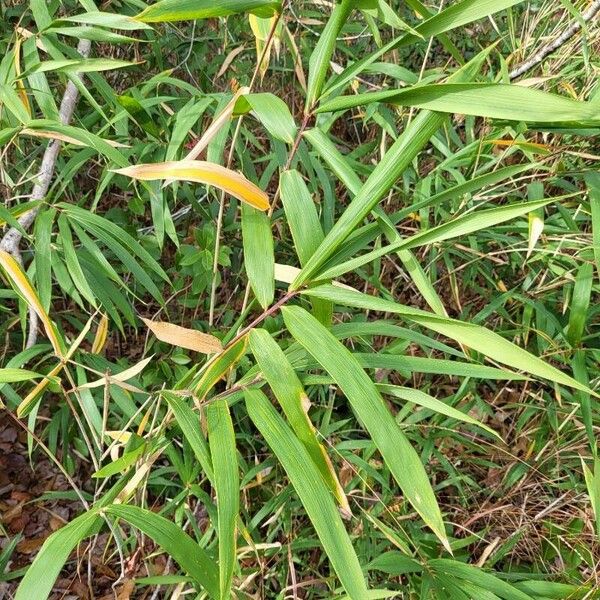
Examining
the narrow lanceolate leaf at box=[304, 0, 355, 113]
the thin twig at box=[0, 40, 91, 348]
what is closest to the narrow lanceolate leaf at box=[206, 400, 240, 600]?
the narrow lanceolate leaf at box=[304, 0, 355, 113]

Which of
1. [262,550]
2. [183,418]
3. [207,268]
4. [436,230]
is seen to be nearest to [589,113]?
[436,230]

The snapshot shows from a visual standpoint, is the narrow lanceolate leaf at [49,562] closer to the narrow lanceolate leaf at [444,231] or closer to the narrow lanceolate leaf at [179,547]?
the narrow lanceolate leaf at [179,547]

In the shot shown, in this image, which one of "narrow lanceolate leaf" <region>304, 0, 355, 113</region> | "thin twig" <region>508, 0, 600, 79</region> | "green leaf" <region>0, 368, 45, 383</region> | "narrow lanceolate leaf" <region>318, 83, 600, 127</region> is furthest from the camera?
"thin twig" <region>508, 0, 600, 79</region>

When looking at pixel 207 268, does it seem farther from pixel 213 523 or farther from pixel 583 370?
pixel 583 370

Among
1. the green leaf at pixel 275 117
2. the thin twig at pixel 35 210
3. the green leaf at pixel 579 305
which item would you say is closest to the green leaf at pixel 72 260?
the thin twig at pixel 35 210

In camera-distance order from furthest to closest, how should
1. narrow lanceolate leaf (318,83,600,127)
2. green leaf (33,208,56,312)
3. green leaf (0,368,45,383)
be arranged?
green leaf (33,208,56,312) < green leaf (0,368,45,383) < narrow lanceolate leaf (318,83,600,127)

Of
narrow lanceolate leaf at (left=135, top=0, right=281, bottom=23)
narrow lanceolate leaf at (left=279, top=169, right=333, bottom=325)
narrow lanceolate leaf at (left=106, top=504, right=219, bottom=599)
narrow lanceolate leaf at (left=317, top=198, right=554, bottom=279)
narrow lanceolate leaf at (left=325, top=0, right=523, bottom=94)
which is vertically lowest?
narrow lanceolate leaf at (left=106, top=504, right=219, bottom=599)

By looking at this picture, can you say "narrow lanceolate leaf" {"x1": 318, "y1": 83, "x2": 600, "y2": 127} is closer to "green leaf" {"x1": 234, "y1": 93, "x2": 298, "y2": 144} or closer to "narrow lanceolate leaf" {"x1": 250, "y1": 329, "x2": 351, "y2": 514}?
"green leaf" {"x1": 234, "y1": 93, "x2": 298, "y2": 144}
